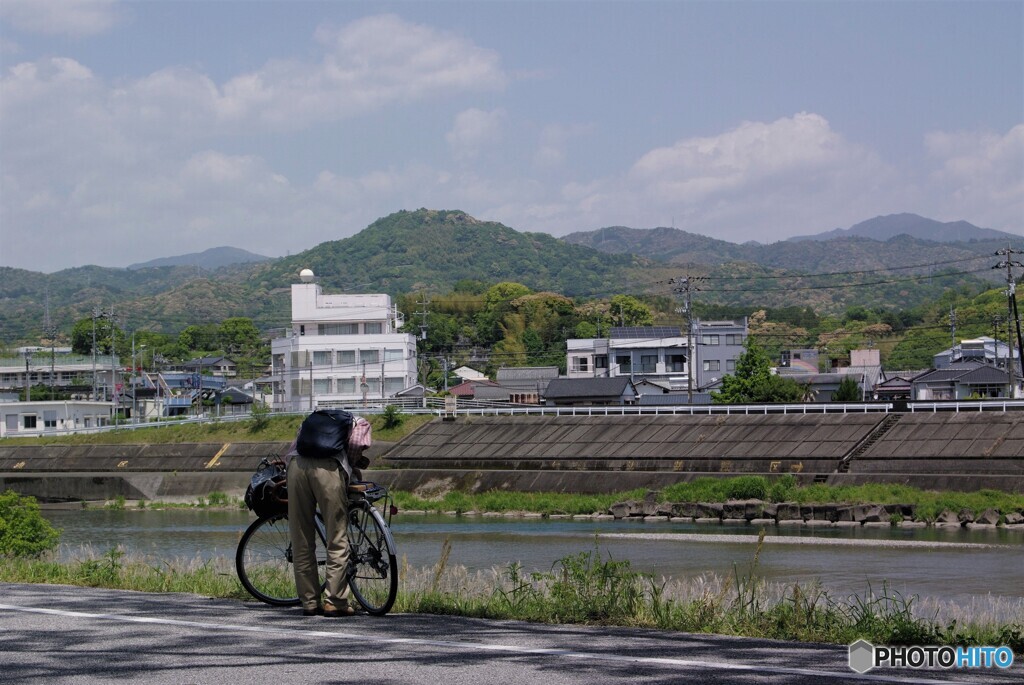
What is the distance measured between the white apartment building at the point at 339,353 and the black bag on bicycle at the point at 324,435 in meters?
54.4

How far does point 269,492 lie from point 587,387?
171 feet

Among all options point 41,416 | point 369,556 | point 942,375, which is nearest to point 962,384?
point 942,375

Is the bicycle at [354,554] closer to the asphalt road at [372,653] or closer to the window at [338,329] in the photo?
the asphalt road at [372,653]

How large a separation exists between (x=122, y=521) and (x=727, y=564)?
21202 millimetres

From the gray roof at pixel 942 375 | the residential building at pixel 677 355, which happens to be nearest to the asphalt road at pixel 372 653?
the gray roof at pixel 942 375

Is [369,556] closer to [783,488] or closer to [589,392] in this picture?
[783,488]

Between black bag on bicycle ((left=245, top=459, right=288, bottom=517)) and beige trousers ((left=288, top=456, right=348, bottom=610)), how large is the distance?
39cm

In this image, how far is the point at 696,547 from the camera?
25281mm

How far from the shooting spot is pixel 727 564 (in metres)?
21.6

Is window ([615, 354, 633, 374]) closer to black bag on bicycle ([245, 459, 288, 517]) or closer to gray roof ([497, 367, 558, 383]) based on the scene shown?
gray roof ([497, 367, 558, 383])

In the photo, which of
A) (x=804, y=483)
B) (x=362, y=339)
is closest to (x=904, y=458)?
(x=804, y=483)

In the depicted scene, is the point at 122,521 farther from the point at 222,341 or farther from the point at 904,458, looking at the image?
the point at 222,341

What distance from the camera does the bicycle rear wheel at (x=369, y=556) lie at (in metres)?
7.48

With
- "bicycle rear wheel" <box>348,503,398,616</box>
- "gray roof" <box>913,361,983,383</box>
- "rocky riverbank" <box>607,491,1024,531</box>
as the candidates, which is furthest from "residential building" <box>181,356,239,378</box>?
"bicycle rear wheel" <box>348,503,398,616</box>
